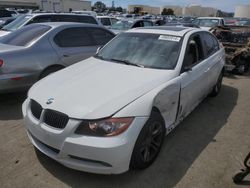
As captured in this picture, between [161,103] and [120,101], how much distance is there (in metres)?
0.63

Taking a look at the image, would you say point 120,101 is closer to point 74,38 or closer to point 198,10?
point 74,38

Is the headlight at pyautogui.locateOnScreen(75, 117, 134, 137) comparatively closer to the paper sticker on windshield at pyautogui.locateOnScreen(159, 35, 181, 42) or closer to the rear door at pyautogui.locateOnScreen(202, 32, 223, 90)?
the paper sticker on windshield at pyautogui.locateOnScreen(159, 35, 181, 42)

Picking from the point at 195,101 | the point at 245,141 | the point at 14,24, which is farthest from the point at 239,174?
the point at 14,24

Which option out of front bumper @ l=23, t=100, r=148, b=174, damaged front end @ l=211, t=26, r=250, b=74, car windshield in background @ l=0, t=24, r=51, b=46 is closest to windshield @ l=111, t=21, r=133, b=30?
damaged front end @ l=211, t=26, r=250, b=74

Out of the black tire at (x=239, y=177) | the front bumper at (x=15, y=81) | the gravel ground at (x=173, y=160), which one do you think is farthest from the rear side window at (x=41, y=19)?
the black tire at (x=239, y=177)

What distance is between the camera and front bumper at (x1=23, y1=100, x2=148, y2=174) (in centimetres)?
250

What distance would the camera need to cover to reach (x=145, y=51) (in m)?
3.88

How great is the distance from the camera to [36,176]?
2.94 meters

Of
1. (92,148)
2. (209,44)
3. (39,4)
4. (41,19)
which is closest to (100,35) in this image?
(209,44)

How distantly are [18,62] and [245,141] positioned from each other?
166 inches

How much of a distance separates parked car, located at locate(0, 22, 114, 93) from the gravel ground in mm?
653

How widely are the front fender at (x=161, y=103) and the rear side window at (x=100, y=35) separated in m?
3.41

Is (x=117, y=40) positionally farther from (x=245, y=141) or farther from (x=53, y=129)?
(x=245, y=141)

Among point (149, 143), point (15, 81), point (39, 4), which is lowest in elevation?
point (149, 143)
